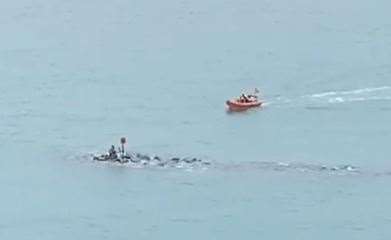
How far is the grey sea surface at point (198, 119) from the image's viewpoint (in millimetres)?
44625

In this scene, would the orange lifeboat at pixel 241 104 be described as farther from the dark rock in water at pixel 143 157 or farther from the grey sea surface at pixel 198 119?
the dark rock in water at pixel 143 157

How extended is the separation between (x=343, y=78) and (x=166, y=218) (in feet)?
43.8

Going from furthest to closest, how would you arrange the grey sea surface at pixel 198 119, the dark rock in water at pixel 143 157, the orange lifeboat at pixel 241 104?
the orange lifeboat at pixel 241 104 < the dark rock in water at pixel 143 157 < the grey sea surface at pixel 198 119

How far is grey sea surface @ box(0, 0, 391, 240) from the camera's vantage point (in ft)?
146

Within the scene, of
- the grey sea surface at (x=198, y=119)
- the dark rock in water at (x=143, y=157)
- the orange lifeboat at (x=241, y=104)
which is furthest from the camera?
the orange lifeboat at (x=241, y=104)

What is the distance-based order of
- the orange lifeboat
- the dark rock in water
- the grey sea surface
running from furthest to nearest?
1. the orange lifeboat
2. the dark rock in water
3. the grey sea surface

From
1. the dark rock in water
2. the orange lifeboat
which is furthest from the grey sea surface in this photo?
the dark rock in water

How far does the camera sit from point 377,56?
58.6m

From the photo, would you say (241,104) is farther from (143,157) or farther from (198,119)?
(143,157)

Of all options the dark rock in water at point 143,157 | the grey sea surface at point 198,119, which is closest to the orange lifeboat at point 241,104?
the grey sea surface at point 198,119

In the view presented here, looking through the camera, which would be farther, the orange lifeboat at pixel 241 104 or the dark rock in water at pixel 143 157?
the orange lifeboat at pixel 241 104

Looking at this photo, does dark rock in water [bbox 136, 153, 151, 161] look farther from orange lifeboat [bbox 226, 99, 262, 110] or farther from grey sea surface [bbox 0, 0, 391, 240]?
orange lifeboat [bbox 226, 99, 262, 110]

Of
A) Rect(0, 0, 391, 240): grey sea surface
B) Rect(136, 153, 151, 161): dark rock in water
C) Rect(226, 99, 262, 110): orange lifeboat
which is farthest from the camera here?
Rect(226, 99, 262, 110): orange lifeboat

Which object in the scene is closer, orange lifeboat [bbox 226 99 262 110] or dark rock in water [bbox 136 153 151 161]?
dark rock in water [bbox 136 153 151 161]
